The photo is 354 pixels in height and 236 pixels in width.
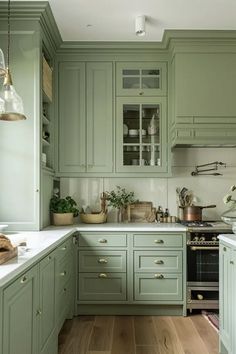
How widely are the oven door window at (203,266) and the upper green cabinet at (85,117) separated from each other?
1.24 m

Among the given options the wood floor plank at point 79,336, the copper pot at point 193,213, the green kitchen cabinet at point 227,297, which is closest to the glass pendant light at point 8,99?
the green kitchen cabinet at point 227,297

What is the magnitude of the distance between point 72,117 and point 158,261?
1734mm

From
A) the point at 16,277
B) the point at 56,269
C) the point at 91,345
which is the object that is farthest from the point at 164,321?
the point at 16,277

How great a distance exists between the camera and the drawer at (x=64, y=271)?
2.54m

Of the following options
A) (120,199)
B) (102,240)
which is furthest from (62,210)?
(120,199)

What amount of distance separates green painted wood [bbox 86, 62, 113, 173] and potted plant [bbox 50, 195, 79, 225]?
42cm

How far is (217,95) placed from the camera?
3.46 meters

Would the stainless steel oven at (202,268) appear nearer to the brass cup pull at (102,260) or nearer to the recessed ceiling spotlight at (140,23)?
the brass cup pull at (102,260)

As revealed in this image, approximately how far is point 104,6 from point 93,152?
4.63 feet

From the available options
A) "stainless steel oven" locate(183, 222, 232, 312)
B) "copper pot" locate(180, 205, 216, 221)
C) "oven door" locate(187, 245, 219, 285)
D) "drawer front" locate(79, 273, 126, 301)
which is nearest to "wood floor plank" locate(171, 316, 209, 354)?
"stainless steel oven" locate(183, 222, 232, 312)

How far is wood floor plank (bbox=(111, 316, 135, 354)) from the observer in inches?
101

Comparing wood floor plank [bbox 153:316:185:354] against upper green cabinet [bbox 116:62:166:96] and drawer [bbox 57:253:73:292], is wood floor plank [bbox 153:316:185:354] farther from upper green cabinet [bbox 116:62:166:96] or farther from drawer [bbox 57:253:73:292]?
upper green cabinet [bbox 116:62:166:96]

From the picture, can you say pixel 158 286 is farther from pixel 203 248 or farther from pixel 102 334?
pixel 102 334

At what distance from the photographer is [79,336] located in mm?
2795
